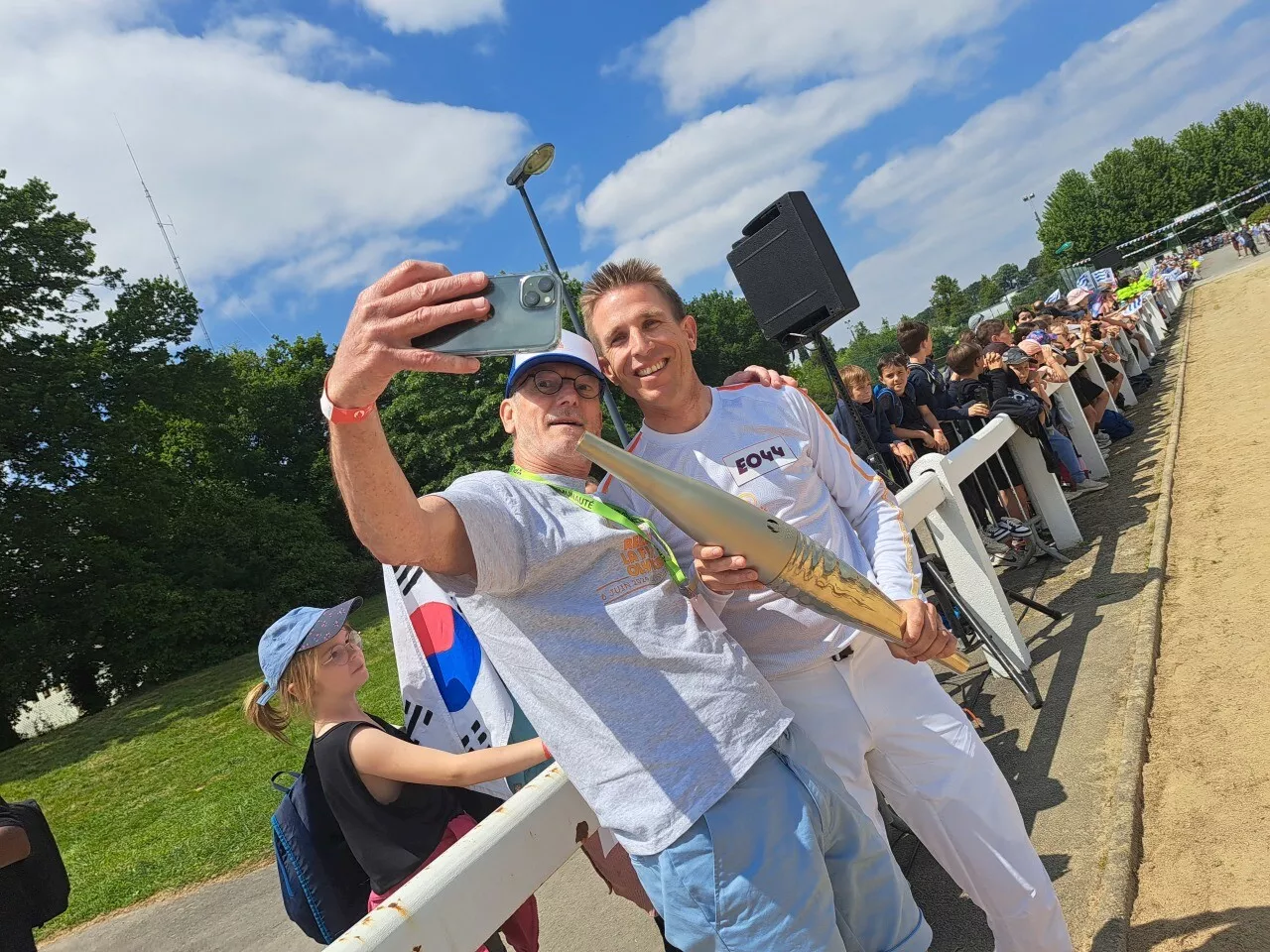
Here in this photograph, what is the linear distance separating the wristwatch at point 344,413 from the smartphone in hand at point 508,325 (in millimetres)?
147

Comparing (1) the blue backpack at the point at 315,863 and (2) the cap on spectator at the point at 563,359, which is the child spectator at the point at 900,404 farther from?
(1) the blue backpack at the point at 315,863

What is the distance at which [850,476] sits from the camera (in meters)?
2.56

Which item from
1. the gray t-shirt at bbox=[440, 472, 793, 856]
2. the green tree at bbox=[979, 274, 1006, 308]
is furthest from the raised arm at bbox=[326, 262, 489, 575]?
the green tree at bbox=[979, 274, 1006, 308]

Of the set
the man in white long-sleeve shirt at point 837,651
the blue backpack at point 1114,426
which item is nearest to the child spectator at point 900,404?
the blue backpack at point 1114,426

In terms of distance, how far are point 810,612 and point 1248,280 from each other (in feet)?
110

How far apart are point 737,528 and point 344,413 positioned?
34.3 inches

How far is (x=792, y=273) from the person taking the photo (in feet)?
17.2

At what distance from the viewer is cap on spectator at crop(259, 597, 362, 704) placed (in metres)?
2.29

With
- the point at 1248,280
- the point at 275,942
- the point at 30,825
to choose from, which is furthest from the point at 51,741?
the point at 1248,280

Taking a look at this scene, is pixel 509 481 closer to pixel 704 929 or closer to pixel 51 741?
pixel 704 929

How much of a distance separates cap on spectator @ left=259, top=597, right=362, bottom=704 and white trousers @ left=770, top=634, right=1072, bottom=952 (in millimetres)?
1384

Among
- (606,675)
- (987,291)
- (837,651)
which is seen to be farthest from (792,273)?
(987,291)

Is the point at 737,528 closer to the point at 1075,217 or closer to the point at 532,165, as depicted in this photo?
the point at 532,165

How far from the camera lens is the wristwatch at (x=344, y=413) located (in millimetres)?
1309
